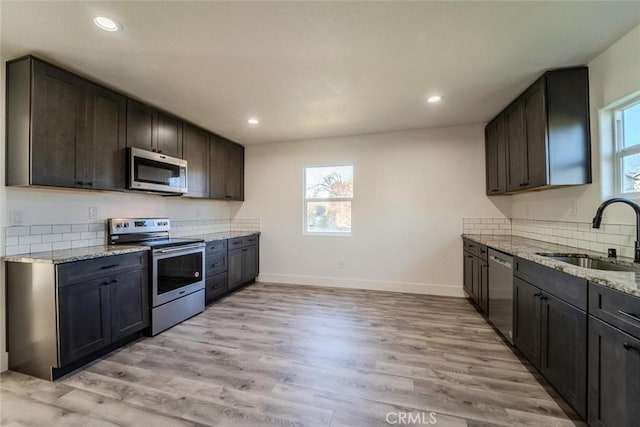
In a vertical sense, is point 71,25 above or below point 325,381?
above

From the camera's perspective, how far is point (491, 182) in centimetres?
372

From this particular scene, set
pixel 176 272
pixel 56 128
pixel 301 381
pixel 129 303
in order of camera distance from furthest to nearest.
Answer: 1. pixel 176 272
2. pixel 129 303
3. pixel 56 128
4. pixel 301 381

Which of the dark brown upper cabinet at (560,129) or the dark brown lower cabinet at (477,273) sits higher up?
the dark brown upper cabinet at (560,129)

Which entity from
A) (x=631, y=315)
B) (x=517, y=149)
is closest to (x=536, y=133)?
(x=517, y=149)

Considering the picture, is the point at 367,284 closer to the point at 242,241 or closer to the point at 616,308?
the point at 242,241

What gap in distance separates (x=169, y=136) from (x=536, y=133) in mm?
3948

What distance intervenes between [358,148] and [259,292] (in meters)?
2.73

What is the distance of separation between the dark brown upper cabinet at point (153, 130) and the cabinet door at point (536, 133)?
3925 mm

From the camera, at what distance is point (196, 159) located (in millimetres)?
3852

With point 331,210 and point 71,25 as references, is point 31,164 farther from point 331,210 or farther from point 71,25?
point 331,210

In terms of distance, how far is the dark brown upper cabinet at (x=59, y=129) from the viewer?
→ 2.11m

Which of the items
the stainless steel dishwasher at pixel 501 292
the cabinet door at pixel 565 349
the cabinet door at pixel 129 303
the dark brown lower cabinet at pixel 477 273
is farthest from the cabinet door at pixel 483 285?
the cabinet door at pixel 129 303

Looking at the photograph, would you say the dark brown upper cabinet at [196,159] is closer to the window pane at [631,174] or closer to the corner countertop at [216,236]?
the corner countertop at [216,236]

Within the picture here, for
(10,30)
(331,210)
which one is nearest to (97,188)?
(10,30)
